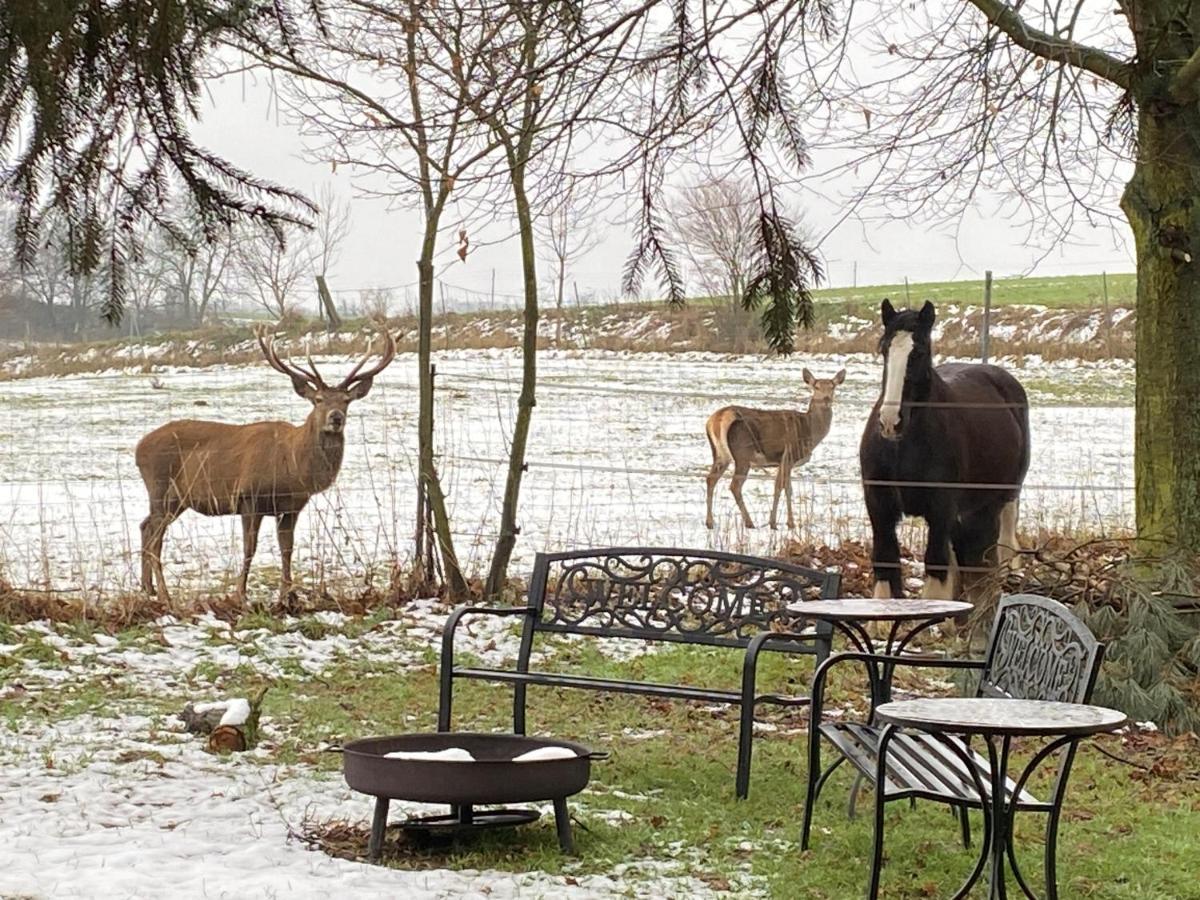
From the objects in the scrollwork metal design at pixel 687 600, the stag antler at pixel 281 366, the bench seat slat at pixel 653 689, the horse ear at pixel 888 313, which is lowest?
the bench seat slat at pixel 653 689

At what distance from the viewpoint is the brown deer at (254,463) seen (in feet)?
30.0

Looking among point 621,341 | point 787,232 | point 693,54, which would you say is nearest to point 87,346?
point 621,341

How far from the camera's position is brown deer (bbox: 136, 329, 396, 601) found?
9.14 m

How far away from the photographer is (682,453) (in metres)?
→ 15.9

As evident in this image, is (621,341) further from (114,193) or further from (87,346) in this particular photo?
(114,193)

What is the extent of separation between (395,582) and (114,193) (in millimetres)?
6183

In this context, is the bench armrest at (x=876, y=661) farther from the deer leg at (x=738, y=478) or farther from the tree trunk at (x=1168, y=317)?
the deer leg at (x=738, y=478)

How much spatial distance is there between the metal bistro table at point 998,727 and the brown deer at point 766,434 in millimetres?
8637

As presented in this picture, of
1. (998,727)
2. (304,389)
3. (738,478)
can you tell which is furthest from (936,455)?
(998,727)

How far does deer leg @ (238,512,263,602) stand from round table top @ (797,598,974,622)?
443 cm

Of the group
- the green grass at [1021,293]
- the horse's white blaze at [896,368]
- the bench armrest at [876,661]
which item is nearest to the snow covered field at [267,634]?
the bench armrest at [876,661]

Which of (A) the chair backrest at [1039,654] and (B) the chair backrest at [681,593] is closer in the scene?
(A) the chair backrest at [1039,654]

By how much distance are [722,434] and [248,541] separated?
4838mm

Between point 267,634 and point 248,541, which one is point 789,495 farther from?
point 267,634
